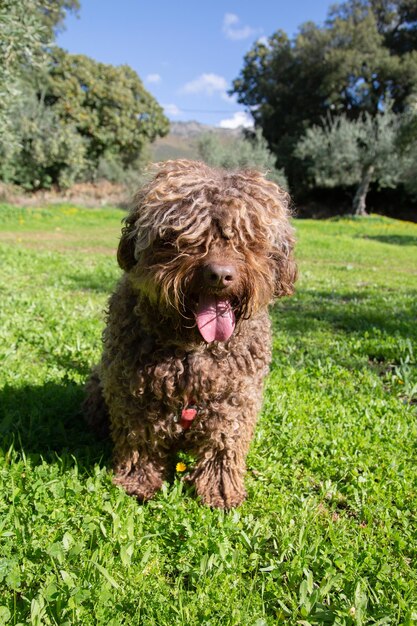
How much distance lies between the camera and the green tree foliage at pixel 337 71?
37938mm

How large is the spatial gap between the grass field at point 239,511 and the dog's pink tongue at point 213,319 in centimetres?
109

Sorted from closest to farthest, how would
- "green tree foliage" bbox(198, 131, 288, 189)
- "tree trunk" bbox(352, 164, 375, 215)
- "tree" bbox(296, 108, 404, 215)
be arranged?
"tree" bbox(296, 108, 404, 215)
"tree trunk" bbox(352, 164, 375, 215)
"green tree foliage" bbox(198, 131, 288, 189)

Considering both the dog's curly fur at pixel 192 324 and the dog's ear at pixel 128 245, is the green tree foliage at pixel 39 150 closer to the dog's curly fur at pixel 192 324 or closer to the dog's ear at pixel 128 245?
the dog's ear at pixel 128 245

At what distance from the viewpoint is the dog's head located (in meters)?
2.32

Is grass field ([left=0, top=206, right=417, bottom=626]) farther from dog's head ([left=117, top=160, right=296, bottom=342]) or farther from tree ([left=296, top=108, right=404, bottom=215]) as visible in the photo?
tree ([left=296, top=108, right=404, bottom=215])

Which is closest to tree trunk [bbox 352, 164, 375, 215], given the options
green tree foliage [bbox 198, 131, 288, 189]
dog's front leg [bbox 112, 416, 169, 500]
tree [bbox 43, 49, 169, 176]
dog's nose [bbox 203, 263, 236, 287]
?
green tree foliage [bbox 198, 131, 288, 189]

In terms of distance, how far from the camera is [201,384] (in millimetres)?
2670

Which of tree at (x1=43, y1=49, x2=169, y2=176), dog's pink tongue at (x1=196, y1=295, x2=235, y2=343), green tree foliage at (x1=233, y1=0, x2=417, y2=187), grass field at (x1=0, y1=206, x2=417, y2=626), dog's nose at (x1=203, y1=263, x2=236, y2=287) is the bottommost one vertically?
grass field at (x1=0, y1=206, x2=417, y2=626)

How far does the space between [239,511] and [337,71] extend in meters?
41.8

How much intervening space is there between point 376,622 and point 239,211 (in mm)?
2000

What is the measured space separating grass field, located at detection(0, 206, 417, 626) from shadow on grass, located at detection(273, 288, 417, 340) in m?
0.51

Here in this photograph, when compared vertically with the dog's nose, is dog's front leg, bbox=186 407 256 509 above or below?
below

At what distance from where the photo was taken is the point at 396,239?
20188 mm

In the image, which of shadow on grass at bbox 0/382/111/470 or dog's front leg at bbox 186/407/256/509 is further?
shadow on grass at bbox 0/382/111/470
